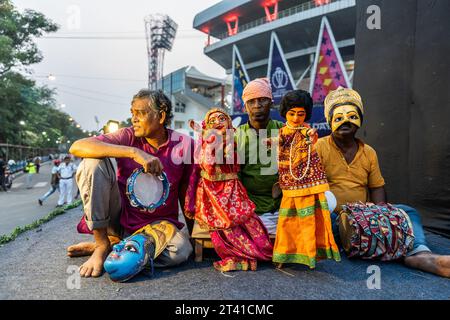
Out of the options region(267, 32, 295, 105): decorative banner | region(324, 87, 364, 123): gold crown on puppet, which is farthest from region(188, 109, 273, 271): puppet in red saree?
region(267, 32, 295, 105): decorative banner

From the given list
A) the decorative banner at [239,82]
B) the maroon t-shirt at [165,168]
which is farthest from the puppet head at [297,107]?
the decorative banner at [239,82]

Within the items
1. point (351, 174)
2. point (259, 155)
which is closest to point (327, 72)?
point (351, 174)

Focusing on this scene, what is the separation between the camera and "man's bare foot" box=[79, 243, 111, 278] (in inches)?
75.7

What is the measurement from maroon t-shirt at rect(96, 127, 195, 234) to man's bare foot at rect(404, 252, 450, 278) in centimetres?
169

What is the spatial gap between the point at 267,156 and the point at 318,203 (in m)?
0.53

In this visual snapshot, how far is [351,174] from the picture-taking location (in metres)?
2.56

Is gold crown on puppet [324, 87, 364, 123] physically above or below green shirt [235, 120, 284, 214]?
above

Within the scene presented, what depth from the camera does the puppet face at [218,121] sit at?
214 cm

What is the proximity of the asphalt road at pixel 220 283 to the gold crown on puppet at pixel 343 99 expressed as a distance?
1.27 meters

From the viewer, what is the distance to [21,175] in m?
19.4

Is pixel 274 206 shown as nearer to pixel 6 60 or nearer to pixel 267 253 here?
pixel 267 253

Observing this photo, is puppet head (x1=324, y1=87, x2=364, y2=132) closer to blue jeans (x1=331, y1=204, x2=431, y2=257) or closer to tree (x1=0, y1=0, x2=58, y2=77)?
blue jeans (x1=331, y1=204, x2=431, y2=257)

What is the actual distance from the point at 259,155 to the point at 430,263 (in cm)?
140

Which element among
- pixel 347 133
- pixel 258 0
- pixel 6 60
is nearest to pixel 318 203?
pixel 347 133
